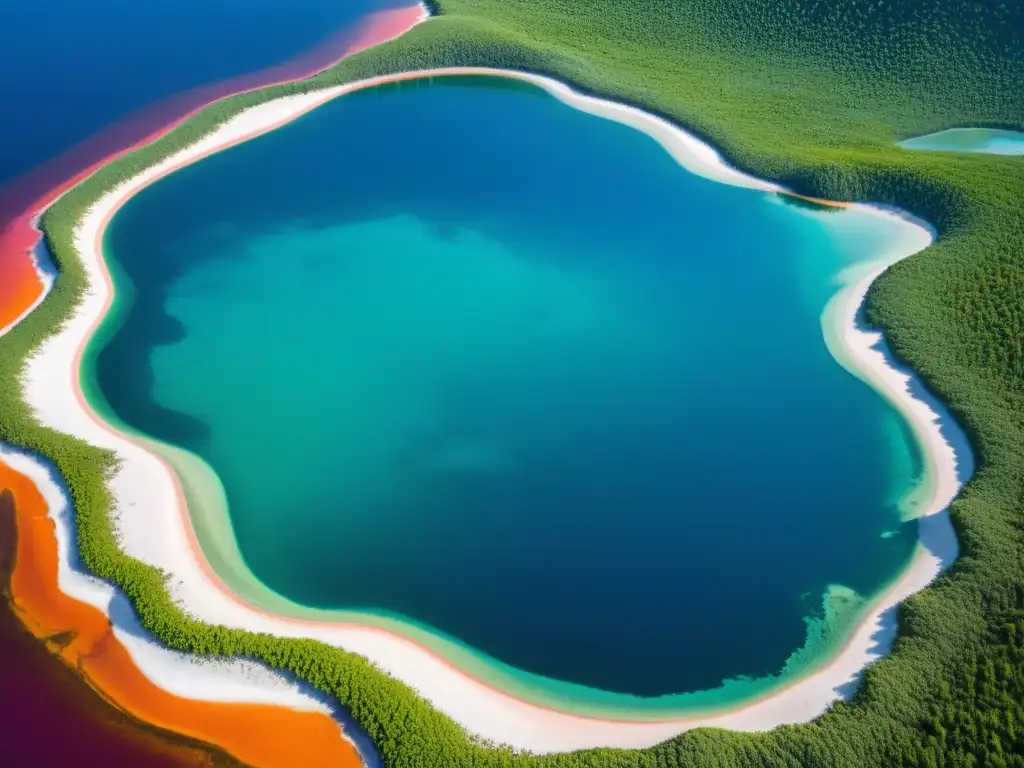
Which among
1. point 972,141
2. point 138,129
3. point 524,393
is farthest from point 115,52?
point 972,141

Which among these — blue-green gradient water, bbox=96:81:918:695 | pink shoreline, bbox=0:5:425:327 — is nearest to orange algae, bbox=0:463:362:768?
blue-green gradient water, bbox=96:81:918:695

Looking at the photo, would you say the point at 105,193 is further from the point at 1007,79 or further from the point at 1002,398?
the point at 1007,79

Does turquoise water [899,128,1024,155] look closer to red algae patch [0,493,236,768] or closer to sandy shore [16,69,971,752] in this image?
sandy shore [16,69,971,752]

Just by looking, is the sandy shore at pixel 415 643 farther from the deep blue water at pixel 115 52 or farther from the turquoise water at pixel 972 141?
the deep blue water at pixel 115 52

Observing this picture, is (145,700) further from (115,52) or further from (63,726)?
(115,52)

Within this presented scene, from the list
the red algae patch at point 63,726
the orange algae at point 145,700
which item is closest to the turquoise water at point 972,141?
the orange algae at point 145,700

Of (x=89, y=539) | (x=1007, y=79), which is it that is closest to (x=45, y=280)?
(x=89, y=539)

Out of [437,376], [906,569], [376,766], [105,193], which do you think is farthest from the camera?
[105,193]
